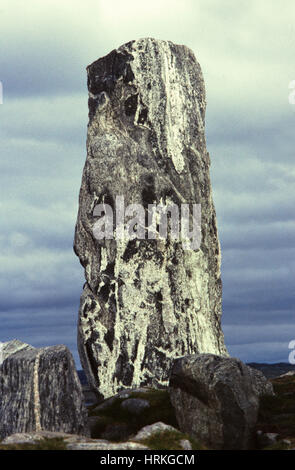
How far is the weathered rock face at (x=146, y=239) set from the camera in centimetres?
3484

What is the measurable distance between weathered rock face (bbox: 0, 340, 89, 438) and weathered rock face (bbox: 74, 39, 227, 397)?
814 cm

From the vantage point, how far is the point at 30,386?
86.2 ft

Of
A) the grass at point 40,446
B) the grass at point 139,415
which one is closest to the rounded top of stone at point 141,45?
the grass at point 139,415

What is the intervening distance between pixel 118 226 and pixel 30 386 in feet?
36.2

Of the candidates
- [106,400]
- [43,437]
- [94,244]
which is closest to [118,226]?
[94,244]

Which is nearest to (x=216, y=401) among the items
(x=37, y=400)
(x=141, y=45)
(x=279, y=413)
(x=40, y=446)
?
(x=279, y=413)

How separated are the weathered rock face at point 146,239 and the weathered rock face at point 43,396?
8.14 metres

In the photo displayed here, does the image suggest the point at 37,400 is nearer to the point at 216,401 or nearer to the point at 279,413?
the point at 216,401

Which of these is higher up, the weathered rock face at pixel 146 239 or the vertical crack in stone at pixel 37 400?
the weathered rock face at pixel 146 239

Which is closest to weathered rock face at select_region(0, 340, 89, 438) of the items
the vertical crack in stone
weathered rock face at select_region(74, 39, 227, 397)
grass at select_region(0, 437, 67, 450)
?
the vertical crack in stone

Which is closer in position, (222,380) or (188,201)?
(222,380)

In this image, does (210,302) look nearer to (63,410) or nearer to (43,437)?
(63,410)

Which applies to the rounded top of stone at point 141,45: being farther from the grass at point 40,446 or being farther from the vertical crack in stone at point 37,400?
the grass at point 40,446
